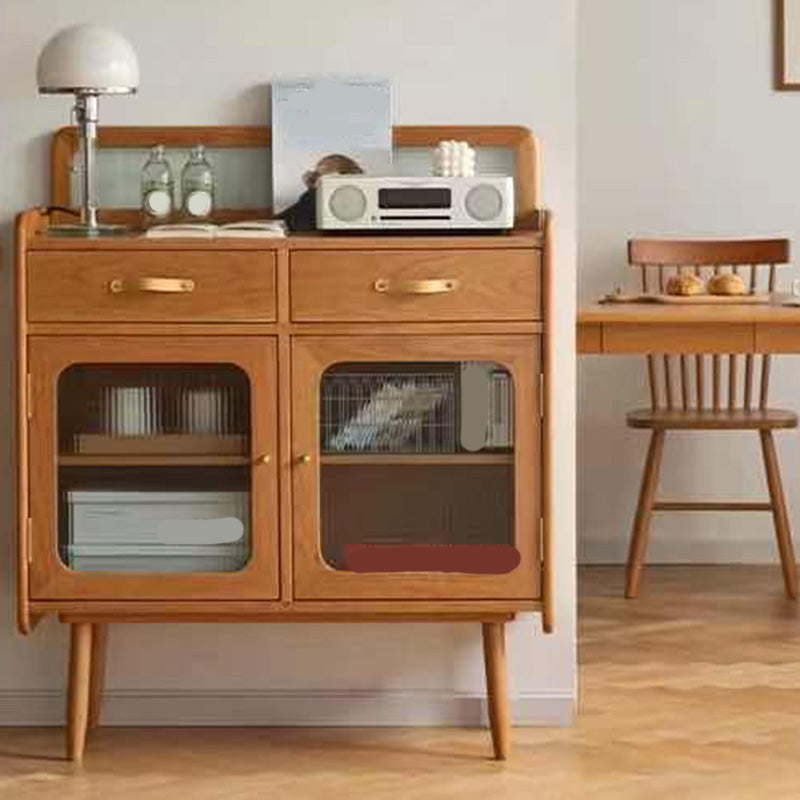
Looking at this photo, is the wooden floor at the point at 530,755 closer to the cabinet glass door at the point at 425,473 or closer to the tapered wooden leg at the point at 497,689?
the tapered wooden leg at the point at 497,689

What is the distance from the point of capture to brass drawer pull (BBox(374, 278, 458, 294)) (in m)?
3.81

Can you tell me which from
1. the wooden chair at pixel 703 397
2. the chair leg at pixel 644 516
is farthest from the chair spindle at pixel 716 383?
the chair leg at pixel 644 516

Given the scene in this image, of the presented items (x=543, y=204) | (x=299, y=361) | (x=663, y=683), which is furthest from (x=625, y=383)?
(x=299, y=361)

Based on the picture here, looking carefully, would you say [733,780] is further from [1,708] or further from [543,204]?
[1,708]

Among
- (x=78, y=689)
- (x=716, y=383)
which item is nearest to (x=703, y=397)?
(x=716, y=383)

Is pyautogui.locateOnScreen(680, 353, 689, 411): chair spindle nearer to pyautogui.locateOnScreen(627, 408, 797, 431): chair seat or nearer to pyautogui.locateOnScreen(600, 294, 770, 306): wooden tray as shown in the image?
pyautogui.locateOnScreen(627, 408, 797, 431): chair seat

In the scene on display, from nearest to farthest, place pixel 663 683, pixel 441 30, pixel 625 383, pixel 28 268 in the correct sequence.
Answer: pixel 28 268 < pixel 441 30 < pixel 663 683 < pixel 625 383

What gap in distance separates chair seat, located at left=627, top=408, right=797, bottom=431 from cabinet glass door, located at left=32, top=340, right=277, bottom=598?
6.45 feet

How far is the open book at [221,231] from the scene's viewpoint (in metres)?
3.85

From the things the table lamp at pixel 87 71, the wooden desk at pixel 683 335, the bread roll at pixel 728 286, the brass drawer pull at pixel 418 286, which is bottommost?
the wooden desk at pixel 683 335

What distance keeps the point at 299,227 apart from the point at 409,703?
2.97ft

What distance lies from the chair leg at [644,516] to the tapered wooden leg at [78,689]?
2.01 m

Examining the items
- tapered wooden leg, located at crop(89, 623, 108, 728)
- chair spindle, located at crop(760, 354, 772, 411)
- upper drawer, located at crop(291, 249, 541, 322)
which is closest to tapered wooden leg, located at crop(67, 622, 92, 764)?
tapered wooden leg, located at crop(89, 623, 108, 728)

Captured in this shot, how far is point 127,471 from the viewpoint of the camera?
3900mm
